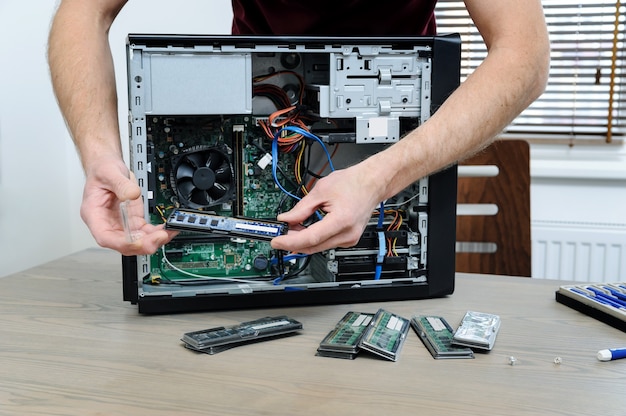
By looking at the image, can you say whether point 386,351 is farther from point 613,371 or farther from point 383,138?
point 383,138

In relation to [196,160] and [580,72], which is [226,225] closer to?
[196,160]

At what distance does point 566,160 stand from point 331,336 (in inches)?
68.3

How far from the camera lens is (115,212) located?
39.8 inches

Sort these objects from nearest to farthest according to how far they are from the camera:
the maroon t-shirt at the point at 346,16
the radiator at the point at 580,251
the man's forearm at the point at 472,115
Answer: the man's forearm at the point at 472,115
the maroon t-shirt at the point at 346,16
the radiator at the point at 580,251

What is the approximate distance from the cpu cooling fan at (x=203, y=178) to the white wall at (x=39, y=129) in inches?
40.2

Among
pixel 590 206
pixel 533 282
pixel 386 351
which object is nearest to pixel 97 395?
pixel 386 351

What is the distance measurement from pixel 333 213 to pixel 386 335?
0.19 metres

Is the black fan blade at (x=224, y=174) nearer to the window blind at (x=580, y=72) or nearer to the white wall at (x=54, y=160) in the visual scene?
the white wall at (x=54, y=160)

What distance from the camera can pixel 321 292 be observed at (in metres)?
1.13

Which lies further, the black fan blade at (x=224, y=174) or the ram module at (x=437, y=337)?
the black fan blade at (x=224, y=174)

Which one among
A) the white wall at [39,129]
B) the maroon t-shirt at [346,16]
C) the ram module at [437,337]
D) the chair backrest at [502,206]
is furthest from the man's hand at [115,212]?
the white wall at [39,129]

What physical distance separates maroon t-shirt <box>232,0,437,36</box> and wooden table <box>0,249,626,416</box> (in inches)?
21.7

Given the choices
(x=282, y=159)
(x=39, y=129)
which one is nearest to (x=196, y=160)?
(x=282, y=159)

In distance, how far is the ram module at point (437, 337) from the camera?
0.90m
